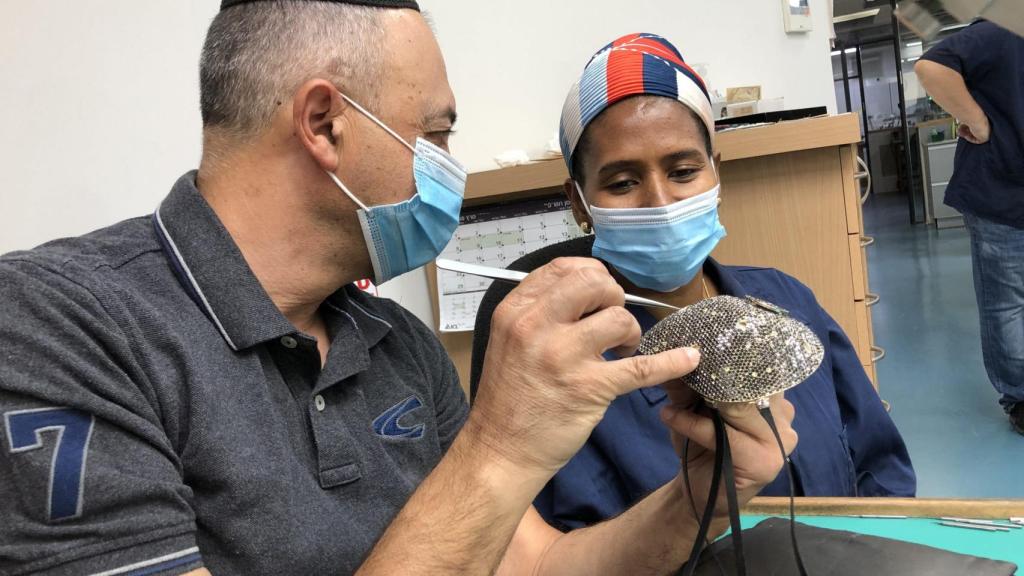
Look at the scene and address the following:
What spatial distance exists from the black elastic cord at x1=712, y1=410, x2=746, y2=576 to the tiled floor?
1.73 meters

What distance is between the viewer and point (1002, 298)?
2.63m

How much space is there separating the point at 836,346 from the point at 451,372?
0.71 meters

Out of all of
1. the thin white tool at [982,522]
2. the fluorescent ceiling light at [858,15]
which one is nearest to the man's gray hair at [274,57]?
→ the thin white tool at [982,522]

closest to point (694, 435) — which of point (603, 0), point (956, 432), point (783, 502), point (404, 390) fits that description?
point (783, 502)

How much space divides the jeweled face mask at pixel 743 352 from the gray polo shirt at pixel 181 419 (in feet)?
1.33

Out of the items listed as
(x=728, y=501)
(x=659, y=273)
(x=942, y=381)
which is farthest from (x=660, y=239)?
(x=942, y=381)

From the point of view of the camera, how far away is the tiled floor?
233cm

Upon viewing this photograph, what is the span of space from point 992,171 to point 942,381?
1.14 meters

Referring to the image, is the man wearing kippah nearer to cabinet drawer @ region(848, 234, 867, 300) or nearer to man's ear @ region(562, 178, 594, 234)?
man's ear @ region(562, 178, 594, 234)

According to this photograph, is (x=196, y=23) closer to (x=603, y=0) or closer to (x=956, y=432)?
(x=603, y=0)

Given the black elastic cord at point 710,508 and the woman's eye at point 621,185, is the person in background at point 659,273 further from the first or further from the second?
the black elastic cord at point 710,508

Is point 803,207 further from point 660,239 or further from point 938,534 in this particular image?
point 938,534

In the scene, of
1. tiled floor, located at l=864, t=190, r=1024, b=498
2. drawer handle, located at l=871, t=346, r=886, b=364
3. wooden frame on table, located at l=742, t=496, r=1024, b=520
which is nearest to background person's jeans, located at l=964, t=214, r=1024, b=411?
tiled floor, located at l=864, t=190, r=1024, b=498

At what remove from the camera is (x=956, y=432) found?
2.66m
